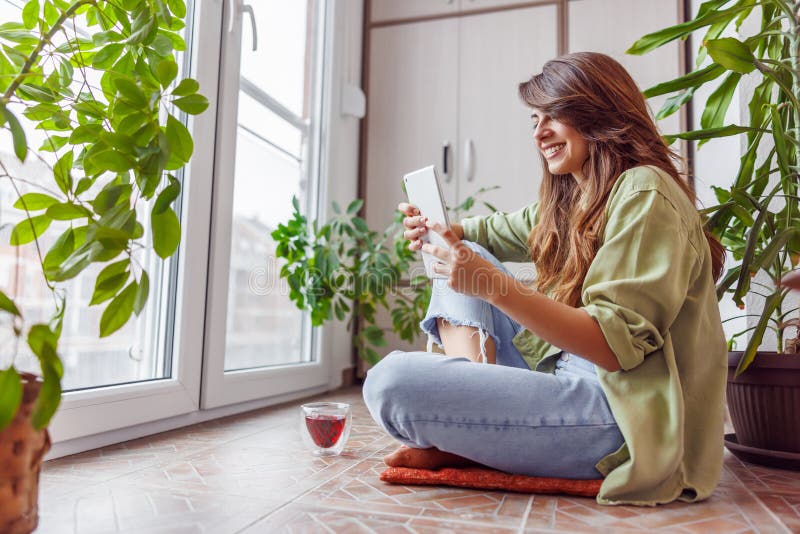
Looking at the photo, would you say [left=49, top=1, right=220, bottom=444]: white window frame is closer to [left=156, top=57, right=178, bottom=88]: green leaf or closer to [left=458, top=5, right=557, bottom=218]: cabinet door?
[left=156, top=57, right=178, bottom=88]: green leaf

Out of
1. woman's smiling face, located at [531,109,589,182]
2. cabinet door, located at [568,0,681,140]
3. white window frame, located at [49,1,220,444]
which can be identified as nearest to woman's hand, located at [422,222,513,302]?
woman's smiling face, located at [531,109,589,182]

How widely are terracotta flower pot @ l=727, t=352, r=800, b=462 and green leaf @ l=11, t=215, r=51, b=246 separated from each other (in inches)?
52.7

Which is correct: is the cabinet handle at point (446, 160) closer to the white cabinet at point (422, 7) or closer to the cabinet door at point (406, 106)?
the cabinet door at point (406, 106)

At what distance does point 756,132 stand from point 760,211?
9.5 inches

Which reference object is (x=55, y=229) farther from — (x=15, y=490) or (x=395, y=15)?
(x=395, y=15)

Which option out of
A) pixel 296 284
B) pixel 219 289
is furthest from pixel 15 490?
pixel 296 284

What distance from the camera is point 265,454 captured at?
1431 mm

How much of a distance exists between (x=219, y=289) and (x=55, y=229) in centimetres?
53

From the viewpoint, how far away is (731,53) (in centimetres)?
131

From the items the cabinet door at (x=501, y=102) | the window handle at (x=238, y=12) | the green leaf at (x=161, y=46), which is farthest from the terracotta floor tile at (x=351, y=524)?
the cabinet door at (x=501, y=102)

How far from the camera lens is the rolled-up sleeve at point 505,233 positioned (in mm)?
1547

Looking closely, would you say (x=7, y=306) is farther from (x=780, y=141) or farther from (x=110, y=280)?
(x=780, y=141)

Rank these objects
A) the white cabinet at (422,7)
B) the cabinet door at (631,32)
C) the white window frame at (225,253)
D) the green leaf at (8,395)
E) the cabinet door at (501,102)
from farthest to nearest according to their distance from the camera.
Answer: the white cabinet at (422,7)
the cabinet door at (501,102)
the cabinet door at (631,32)
the white window frame at (225,253)
the green leaf at (8,395)

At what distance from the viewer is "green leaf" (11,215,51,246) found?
2.59ft
